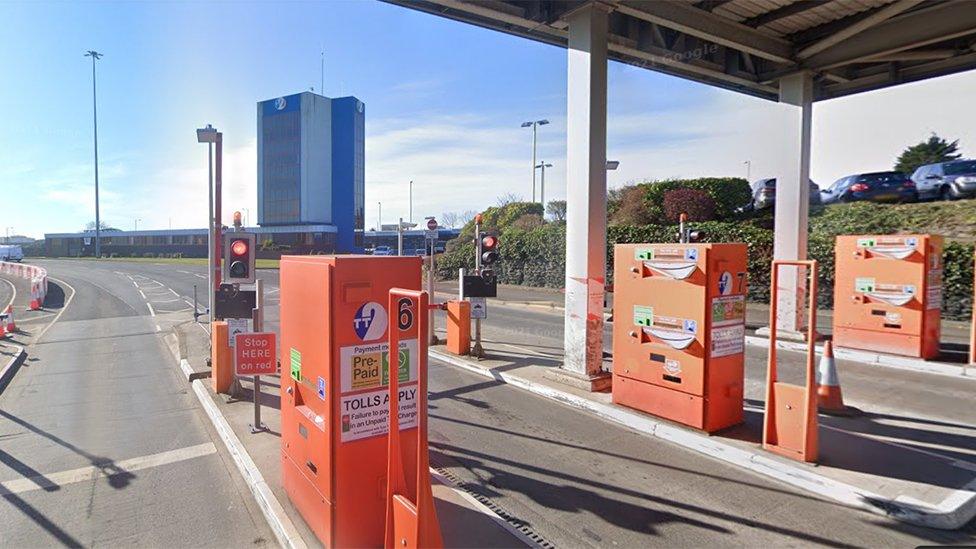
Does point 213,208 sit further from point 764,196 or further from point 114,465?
point 764,196

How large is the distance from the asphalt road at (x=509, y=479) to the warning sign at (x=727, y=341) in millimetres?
1210

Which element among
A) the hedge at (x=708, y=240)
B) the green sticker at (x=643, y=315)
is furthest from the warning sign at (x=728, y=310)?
the hedge at (x=708, y=240)

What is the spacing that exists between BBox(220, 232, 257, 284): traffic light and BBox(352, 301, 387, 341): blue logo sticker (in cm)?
427

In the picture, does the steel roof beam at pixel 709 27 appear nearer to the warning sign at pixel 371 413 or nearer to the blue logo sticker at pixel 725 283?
the blue logo sticker at pixel 725 283

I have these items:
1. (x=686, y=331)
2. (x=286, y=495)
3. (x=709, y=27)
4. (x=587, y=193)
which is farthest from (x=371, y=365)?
(x=709, y=27)

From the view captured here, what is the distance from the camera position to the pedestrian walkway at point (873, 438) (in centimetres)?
460

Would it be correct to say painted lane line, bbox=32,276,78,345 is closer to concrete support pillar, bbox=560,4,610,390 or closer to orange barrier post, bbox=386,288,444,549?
concrete support pillar, bbox=560,4,610,390

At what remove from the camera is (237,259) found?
283 inches

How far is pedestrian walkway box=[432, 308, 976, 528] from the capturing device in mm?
4602

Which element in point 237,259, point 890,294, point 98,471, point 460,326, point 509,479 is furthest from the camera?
point 460,326

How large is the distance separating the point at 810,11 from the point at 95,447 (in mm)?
12839

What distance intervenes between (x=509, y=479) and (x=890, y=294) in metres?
9.01

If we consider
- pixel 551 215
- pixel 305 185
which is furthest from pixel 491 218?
pixel 305 185

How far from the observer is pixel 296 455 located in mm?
4184
